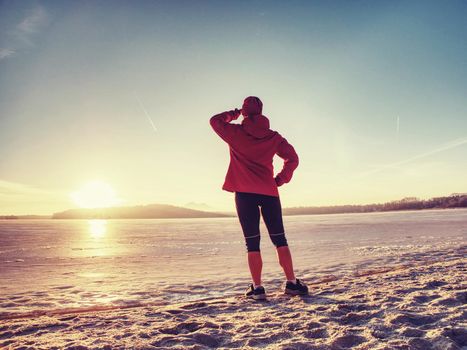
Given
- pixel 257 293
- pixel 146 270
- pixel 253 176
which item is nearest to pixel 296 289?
pixel 257 293

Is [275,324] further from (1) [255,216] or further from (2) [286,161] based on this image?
(2) [286,161]

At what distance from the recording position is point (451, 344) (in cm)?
231

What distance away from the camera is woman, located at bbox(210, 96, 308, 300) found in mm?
4215

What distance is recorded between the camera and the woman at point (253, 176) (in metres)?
4.21

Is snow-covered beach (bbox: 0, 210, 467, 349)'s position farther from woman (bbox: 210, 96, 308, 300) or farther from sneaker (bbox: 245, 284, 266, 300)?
woman (bbox: 210, 96, 308, 300)

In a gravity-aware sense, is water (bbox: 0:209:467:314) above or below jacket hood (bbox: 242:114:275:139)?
below

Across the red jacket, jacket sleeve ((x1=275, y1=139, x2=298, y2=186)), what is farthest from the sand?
jacket sleeve ((x1=275, y1=139, x2=298, y2=186))

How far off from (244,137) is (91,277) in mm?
3673

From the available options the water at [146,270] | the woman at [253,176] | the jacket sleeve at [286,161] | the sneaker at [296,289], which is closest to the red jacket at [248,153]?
the woman at [253,176]

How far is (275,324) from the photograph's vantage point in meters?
2.87

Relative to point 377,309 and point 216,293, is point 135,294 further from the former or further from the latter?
point 377,309

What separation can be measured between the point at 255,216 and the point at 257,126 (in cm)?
106

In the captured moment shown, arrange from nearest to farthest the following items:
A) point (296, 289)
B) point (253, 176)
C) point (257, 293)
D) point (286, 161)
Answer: point (257, 293) < point (296, 289) < point (253, 176) < point (286, 161)

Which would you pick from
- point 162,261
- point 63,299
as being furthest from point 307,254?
point 63,299
